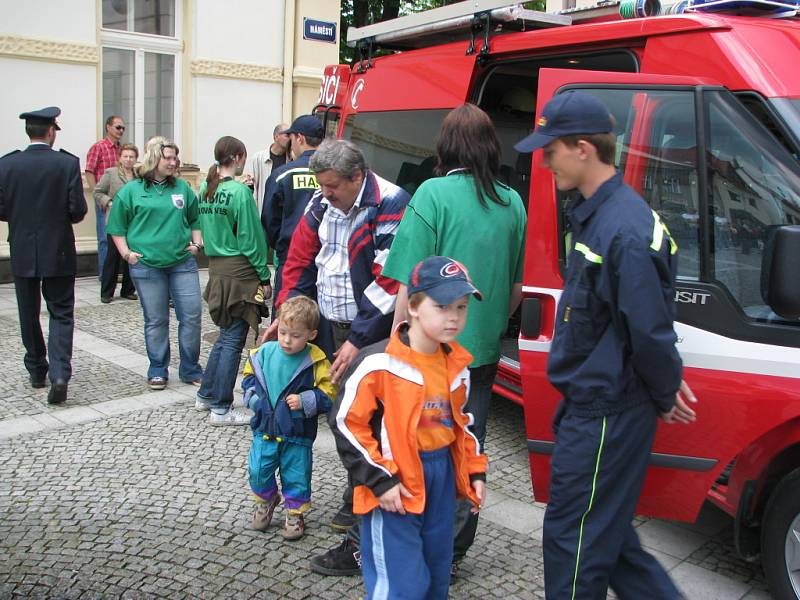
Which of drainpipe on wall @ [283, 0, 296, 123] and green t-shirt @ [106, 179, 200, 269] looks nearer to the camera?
green t-shirt @ [106, 179, 200, 269]

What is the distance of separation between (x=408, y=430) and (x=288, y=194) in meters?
2.73

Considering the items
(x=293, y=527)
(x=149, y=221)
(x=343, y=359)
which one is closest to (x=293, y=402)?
(x=343, y=359)

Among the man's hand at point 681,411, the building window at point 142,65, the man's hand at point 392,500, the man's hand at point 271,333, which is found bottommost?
the man's hand at point 392,500

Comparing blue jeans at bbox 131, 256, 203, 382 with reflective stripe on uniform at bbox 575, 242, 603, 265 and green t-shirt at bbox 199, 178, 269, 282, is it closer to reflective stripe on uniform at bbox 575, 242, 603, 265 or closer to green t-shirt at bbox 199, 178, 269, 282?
green t-shirt at bbox 199, 178, 269, 282

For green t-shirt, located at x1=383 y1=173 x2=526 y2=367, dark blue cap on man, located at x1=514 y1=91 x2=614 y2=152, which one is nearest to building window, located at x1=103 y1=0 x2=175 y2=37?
green t-shirt, located at x1=383 y1=173 x2=526 y2=367

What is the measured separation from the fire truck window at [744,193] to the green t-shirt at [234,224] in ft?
9.60

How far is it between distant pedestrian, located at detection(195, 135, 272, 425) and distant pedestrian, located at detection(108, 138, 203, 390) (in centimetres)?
60

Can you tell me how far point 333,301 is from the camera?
154 inches

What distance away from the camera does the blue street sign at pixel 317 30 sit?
42.1ft

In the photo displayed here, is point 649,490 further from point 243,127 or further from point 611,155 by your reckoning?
point 243,127

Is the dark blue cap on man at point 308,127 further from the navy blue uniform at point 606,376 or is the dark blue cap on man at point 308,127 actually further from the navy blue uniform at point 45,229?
the navy blue uniform at point 606,376

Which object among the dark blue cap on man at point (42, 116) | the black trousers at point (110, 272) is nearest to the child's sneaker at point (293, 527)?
the dark blue cap on man at point (42, 116)

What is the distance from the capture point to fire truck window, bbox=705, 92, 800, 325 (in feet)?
10.8

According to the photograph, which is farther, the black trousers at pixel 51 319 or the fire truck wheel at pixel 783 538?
the black trousers at pixel 51 319
